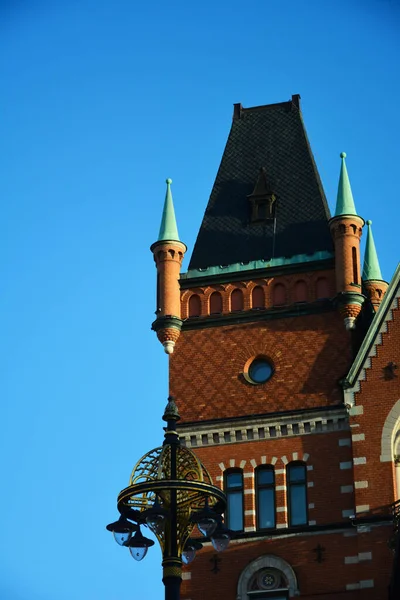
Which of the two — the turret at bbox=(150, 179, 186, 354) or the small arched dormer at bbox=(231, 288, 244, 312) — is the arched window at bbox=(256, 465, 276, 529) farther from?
the small arched dormer at bbox=(231, 288, 244, 312)

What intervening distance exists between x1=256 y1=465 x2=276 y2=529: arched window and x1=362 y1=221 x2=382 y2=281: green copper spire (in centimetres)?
1095

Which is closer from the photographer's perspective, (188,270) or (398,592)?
(398,592)

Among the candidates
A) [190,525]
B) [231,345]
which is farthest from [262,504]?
[190,525]

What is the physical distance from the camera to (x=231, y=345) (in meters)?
49.5

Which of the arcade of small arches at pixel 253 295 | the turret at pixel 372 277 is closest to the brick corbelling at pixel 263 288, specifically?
the arcade of small arches at pixel 253 295

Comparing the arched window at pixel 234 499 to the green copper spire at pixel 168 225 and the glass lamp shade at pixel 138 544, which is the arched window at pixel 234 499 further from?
the glass lamp shade at pixel 138 544

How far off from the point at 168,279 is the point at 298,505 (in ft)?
29.0

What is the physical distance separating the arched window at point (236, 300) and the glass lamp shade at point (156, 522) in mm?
20156

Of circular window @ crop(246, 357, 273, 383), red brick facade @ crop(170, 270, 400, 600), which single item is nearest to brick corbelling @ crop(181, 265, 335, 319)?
red brick facade @ crop(170, 270, 400, 600)

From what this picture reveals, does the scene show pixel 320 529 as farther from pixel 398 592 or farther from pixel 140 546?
pixel 140 546

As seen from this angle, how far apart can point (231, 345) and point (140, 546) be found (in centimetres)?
1923

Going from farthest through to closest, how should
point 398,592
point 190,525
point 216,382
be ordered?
point 216,382 → point 398,592 → point 190,525

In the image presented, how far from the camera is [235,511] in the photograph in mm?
47031

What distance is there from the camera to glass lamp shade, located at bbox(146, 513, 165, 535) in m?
29.8
